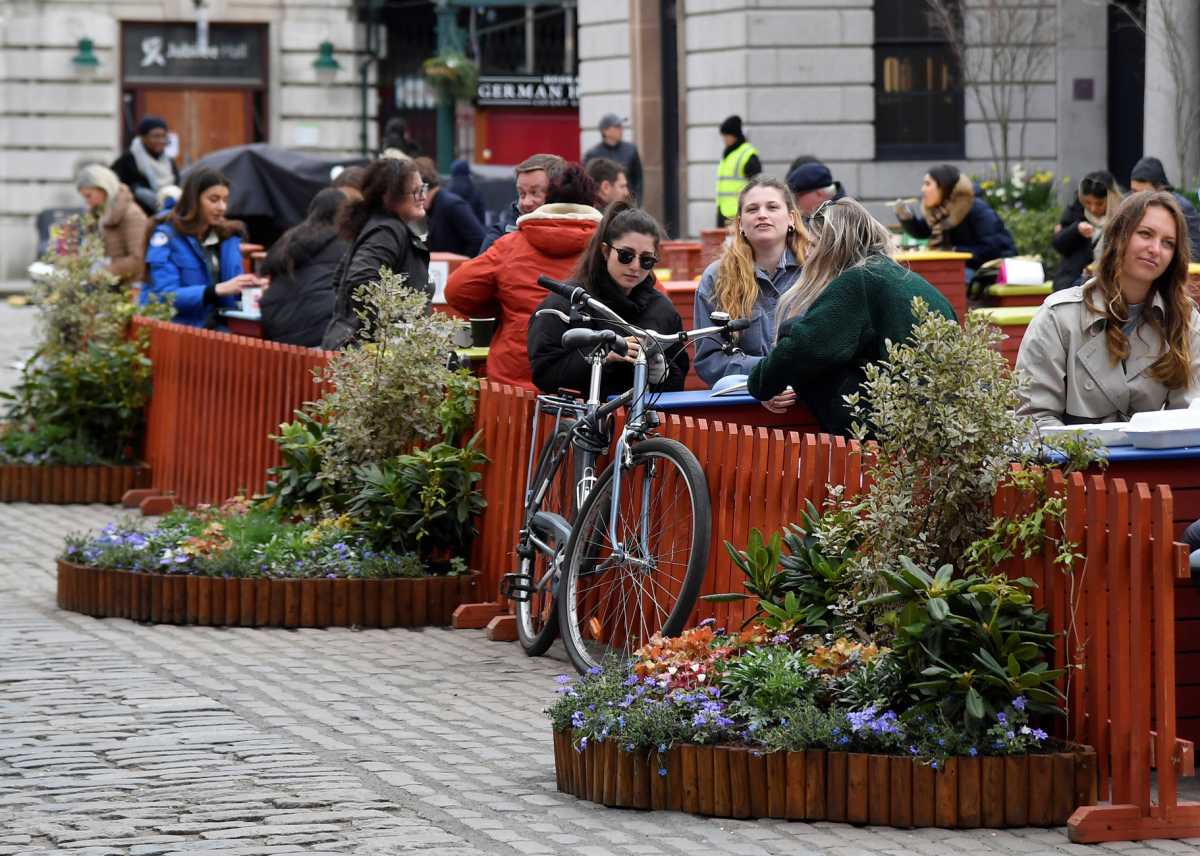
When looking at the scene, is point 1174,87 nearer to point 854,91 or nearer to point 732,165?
point 732,165

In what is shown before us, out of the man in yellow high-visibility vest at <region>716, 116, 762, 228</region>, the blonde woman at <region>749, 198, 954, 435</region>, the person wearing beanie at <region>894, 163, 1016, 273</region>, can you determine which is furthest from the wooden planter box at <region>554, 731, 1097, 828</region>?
the man in yellow high-visibility vest at <region>716, 116, 762, 228</region>

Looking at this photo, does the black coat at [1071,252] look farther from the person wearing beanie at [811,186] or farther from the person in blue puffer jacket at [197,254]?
the person in blue puffer jacket at [197,254]

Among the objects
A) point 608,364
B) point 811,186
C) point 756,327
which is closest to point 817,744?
point 608,364

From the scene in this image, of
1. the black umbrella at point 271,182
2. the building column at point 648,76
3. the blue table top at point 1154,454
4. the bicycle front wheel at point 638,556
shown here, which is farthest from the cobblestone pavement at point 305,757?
the building column at point 648,76

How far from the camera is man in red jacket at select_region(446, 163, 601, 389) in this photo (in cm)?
1040

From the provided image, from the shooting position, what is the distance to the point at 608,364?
9.45 metres

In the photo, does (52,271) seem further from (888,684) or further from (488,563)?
(888,684)

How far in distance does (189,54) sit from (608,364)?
112 feet

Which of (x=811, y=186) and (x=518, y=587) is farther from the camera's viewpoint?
(x=811, y=186)

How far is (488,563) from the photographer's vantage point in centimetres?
1042

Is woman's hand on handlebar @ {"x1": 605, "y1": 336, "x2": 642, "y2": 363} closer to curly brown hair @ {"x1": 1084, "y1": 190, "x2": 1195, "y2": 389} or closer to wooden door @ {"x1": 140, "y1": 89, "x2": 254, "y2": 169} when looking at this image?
curly brown hair @ {"x1": 1084, "y1": 190, "x2": 1195, "y2": 389}

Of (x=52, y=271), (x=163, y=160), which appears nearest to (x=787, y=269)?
(x=52, y=271)

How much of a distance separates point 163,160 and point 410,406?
12.8 m

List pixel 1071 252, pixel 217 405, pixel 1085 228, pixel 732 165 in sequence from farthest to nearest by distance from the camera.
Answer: pixel 732 165 → pixel 1071 252 → pixel 1085 228 → pixel 217 405
